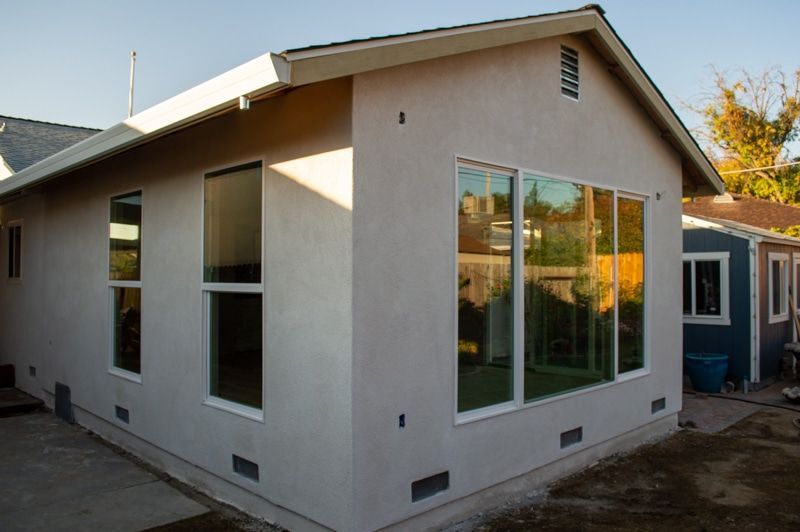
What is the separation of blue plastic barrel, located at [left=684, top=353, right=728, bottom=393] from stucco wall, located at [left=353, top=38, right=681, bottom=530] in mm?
4732

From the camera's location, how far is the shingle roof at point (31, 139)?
972 centimetres

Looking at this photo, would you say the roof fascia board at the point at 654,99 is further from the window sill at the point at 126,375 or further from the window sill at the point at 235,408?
the window sill at the point at 126,375

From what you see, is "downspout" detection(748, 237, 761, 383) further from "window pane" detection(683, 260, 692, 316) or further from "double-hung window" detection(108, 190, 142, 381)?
"double-hung window" detection(108, 190, 142, 381)

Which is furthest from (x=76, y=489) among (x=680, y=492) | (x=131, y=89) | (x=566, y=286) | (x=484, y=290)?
(x=131, y=89)

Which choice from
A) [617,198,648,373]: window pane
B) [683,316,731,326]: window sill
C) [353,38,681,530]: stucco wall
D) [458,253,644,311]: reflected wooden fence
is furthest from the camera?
[683,316,731,326]: window sill

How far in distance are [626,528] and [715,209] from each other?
45.0ft

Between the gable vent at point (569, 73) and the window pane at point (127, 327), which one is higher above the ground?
the gable vent at point (569, 73)

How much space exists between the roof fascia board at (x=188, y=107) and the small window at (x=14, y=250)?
3.77m

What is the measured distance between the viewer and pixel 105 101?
53.5 feet

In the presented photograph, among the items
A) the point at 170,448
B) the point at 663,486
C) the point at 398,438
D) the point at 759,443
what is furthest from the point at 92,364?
the point at 759,443

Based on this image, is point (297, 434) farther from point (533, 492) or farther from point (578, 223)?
point (578, 223)

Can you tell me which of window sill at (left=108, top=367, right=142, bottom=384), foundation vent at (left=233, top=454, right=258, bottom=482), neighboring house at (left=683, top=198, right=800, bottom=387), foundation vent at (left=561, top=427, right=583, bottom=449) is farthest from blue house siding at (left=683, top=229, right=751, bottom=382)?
window sill at (left=108, top=367, right=142, bottom=384)

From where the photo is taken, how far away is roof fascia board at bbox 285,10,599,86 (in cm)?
326

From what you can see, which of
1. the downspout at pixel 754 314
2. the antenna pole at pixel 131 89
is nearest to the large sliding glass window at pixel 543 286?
the downspout at pixel 754 314
